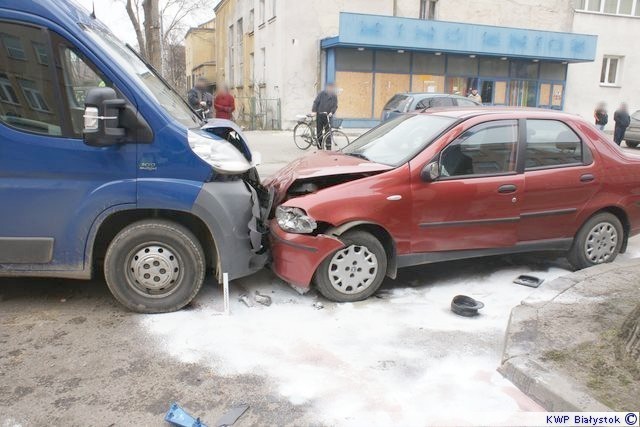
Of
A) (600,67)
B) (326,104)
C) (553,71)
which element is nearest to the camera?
(326,104)

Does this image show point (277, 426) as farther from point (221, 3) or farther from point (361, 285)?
point (221, 3)

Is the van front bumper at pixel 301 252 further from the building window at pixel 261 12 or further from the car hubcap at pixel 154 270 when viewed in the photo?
the building window at pixel 261 12

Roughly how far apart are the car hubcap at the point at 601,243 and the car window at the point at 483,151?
1.26 metres

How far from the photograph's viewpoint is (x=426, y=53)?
23.2 metres

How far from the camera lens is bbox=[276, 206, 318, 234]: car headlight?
4.45m

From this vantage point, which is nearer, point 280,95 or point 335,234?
point 335,234

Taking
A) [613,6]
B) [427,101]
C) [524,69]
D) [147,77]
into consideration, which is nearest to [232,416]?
[147,77]

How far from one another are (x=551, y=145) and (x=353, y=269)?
242cm

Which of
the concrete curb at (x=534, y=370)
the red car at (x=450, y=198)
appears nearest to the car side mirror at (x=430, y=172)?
the red car at (x=450, y=198)

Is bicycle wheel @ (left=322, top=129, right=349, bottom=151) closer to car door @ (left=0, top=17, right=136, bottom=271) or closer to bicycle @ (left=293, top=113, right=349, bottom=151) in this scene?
bicycle @ (left=293, top=113, right=349, bottom=151)

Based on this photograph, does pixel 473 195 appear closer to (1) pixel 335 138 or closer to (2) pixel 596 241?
(2) pixel 596 241

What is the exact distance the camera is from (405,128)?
548cm

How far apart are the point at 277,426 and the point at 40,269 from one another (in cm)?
242

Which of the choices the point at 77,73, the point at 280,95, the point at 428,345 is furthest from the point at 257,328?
the point at 280,95
